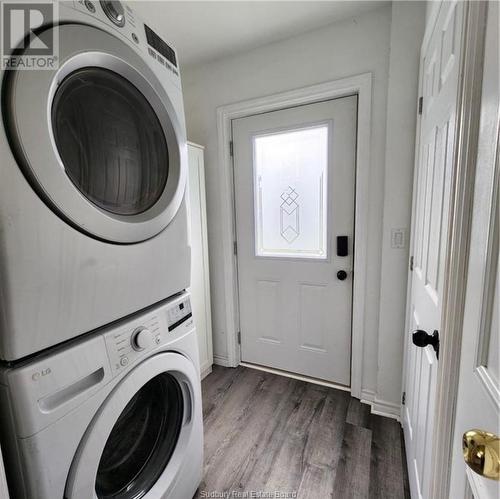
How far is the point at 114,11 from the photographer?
74cm

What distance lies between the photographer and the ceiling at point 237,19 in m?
1.44

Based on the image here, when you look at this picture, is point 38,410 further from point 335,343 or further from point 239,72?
point 239,72

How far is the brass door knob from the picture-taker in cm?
36

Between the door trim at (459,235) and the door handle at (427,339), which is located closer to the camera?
the door trim at (459,235)

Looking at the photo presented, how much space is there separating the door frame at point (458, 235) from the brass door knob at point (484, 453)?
0.25m

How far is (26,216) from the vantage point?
54 centimetres

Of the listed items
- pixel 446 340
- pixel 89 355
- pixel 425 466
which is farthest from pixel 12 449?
pixel 425 466

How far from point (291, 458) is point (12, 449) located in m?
1.27

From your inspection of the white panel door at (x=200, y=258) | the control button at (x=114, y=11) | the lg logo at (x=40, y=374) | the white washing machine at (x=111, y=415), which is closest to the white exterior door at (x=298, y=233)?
the white panel door at (x=200, y=258)

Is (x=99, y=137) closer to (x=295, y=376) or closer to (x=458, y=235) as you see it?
(x=458, y=235)

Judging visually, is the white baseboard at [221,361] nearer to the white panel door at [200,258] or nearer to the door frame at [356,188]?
the door frame at [356,188]

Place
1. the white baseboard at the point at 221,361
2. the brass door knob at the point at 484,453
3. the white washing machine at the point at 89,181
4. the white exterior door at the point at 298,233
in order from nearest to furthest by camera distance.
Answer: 1. the brass door knob at the point at 484,453
2. the white washing machine at the point at 89,181
3. the white exterior door at the point at 298,233
4. the white baseboard at the point at 221,361

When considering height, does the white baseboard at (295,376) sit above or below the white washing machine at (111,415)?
below

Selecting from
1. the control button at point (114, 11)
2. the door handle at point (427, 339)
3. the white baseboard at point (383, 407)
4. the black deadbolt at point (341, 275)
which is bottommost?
the white baseboard at point (383, 407)
